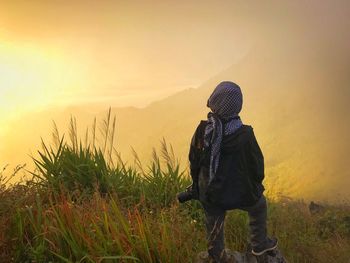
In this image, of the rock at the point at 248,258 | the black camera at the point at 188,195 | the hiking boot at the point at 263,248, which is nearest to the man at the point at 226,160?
the black camera at the point at 188,195

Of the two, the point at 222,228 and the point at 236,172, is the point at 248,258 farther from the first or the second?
the point at 236,172

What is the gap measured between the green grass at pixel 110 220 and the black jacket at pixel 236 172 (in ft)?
2.04

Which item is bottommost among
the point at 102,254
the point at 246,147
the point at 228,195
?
the point at 102,254

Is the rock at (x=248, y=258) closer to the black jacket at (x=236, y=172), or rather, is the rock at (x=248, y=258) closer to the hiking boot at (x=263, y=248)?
the hiking boot at (x=263, y=248)

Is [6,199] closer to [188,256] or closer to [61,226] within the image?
[61,226]

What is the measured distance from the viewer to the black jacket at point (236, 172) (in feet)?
15.9

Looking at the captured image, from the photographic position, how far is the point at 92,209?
580 cm

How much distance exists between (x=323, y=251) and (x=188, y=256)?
2520 mm

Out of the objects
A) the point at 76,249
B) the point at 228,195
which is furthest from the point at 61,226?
the point at 228,195

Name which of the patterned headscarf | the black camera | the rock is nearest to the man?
the patterned headscarf

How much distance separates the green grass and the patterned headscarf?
92 centimetres

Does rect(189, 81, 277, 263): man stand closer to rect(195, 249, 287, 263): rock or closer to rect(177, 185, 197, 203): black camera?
rect(177, 185, 197, 203): black camera

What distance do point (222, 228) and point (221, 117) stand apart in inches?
42.2

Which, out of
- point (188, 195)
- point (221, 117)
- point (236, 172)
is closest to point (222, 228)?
point (188, 195)
